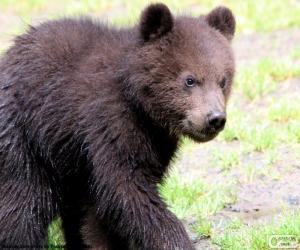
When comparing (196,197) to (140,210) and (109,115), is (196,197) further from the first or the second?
(109,115)

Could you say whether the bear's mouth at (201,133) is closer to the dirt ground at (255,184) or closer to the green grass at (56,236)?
the dirt ground at (255,184)

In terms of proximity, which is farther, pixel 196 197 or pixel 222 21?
pixel 196 197

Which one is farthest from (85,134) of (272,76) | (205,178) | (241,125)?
(272,76)

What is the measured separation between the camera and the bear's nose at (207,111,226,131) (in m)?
6.48

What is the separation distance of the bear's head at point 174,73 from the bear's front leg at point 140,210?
1.71 feet

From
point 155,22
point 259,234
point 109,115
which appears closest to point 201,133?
point 109,115

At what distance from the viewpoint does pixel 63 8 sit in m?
14.9

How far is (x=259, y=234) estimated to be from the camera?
23.2ft

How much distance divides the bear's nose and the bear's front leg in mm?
679

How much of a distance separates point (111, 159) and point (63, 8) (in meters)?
8.65

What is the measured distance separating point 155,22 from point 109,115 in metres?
0.81

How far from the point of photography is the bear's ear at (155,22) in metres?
6.75

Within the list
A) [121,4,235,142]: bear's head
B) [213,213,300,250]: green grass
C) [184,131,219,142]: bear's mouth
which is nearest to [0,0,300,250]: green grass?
[213,213,300,250]: green grass

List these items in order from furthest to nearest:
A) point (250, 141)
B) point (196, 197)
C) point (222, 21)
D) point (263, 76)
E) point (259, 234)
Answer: point (263, 76) → point (250, 141) → point (196, 197) → point (222, 21) → point (259, 234)
